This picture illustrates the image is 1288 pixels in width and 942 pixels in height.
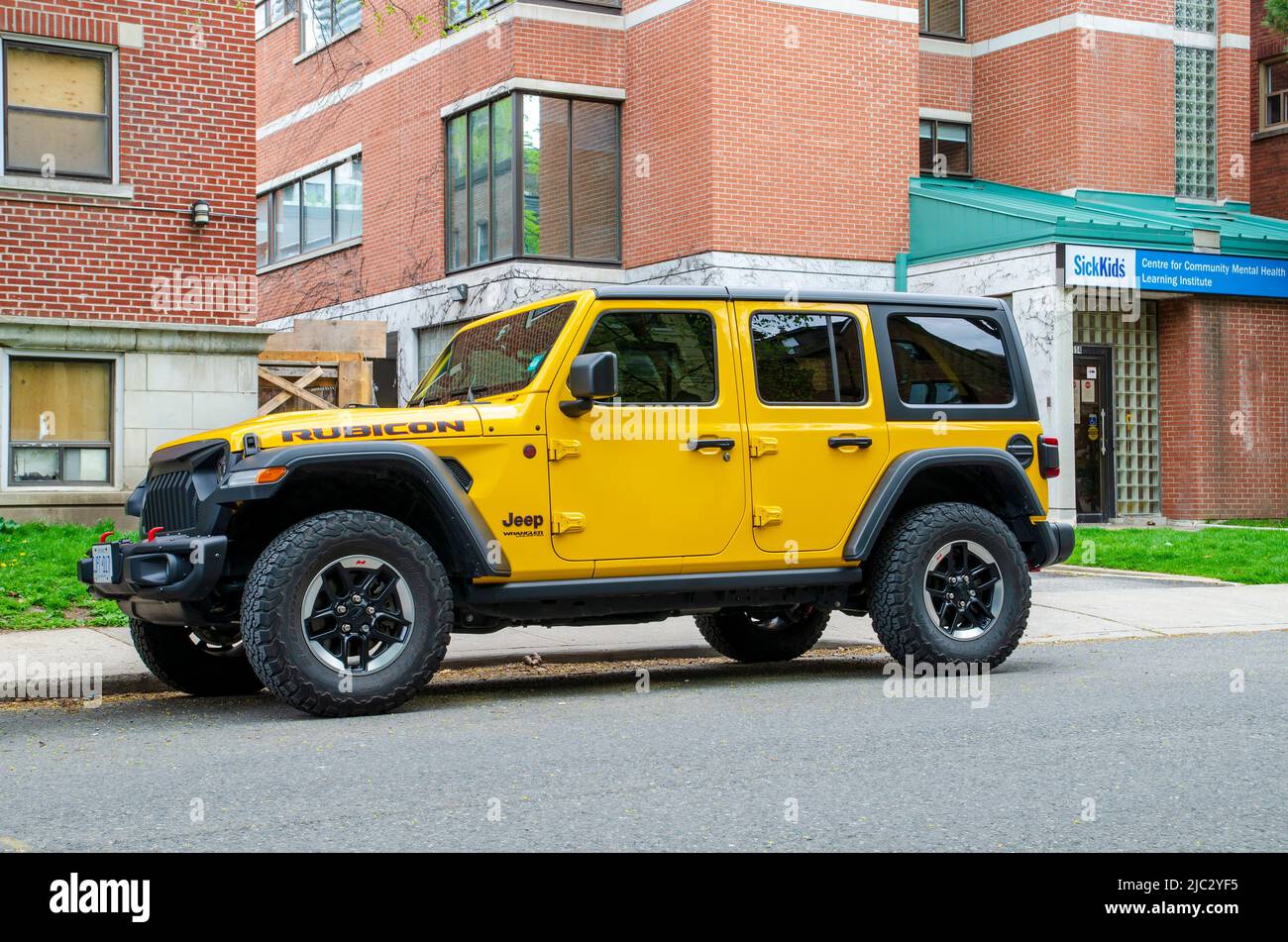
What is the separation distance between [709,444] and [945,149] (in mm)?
18883

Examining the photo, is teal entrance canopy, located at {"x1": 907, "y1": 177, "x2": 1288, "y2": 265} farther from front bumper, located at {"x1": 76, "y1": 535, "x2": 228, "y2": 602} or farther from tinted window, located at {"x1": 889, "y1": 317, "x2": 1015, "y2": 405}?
front bumper, located at {"x1": 76, "y1": 535, "x2": 228, "y2": 602}

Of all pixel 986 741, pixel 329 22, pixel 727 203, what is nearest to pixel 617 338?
pixel 986 741

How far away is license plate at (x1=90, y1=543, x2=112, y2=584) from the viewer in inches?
305

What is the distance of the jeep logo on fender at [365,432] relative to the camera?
24.6 ft

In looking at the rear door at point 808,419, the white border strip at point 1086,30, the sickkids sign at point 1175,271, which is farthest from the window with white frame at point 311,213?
the rear door at point 808,419

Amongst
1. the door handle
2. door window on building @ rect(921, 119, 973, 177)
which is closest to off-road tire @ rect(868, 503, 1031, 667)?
the door handle

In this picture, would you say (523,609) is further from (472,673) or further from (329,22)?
(329,22)

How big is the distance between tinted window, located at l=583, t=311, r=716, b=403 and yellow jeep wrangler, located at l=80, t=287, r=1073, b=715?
0.5 inches

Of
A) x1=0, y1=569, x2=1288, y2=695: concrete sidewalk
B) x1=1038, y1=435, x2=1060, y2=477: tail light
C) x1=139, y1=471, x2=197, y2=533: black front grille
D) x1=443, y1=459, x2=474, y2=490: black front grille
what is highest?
x1=1038, y1=435, x2=1060, y2=477: tail light

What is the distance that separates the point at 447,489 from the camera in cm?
763

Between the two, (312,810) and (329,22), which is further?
(329,22)

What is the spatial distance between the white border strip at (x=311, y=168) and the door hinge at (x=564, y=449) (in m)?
20.2

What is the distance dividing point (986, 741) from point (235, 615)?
3723 millimetres

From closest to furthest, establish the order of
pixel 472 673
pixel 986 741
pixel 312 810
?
pixel 312 810 → pixel 986 741 → pixel 472 673
